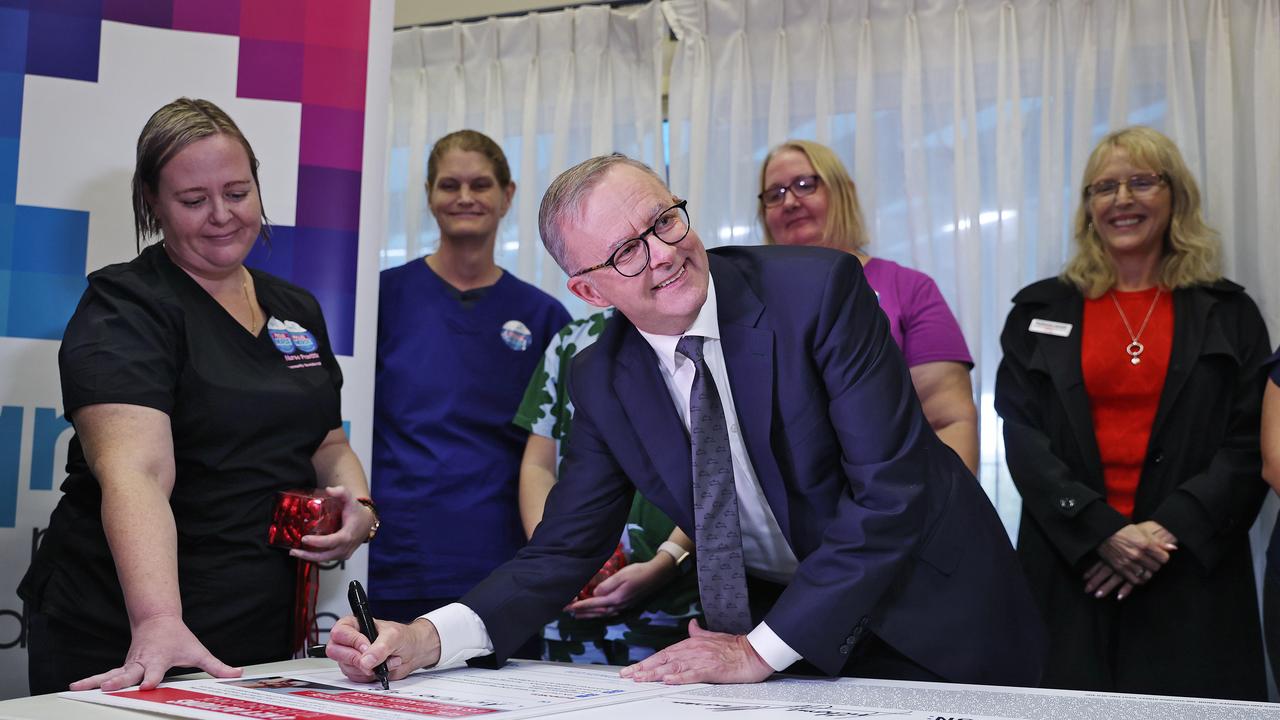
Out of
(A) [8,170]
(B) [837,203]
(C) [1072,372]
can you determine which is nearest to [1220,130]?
(C) [1072,372]

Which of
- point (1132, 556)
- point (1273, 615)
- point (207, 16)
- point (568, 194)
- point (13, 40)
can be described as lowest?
point (1273, 615)

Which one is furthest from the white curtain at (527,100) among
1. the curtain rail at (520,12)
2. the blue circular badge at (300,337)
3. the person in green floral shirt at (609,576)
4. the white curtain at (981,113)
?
the blue circular badge at (300,337)

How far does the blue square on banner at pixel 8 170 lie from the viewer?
80.7 inches

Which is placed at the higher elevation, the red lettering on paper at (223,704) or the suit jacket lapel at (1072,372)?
the suit jacket lapel at (1072,372)

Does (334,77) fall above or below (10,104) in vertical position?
above

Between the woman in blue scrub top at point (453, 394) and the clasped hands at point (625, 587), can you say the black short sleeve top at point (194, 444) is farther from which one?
the woman in blue scrub top at point (453, 394)

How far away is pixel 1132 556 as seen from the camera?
2391 mm

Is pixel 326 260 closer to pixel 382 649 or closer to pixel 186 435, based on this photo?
pixel 186 435

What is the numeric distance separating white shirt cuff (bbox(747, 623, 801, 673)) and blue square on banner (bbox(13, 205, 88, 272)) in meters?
1.51

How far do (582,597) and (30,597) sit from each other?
963 millimetres

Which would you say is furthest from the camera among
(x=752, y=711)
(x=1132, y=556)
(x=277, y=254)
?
(x=1132, y=556)

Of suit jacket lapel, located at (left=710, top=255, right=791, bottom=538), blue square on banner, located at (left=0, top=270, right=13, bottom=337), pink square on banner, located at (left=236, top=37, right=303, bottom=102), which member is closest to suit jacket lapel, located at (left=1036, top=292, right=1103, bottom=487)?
suit jacket lapel, located at (left=710, top=255, right=791, bottom=538)

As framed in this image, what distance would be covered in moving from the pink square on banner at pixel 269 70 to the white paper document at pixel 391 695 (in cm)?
133

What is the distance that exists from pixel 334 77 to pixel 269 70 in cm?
13
